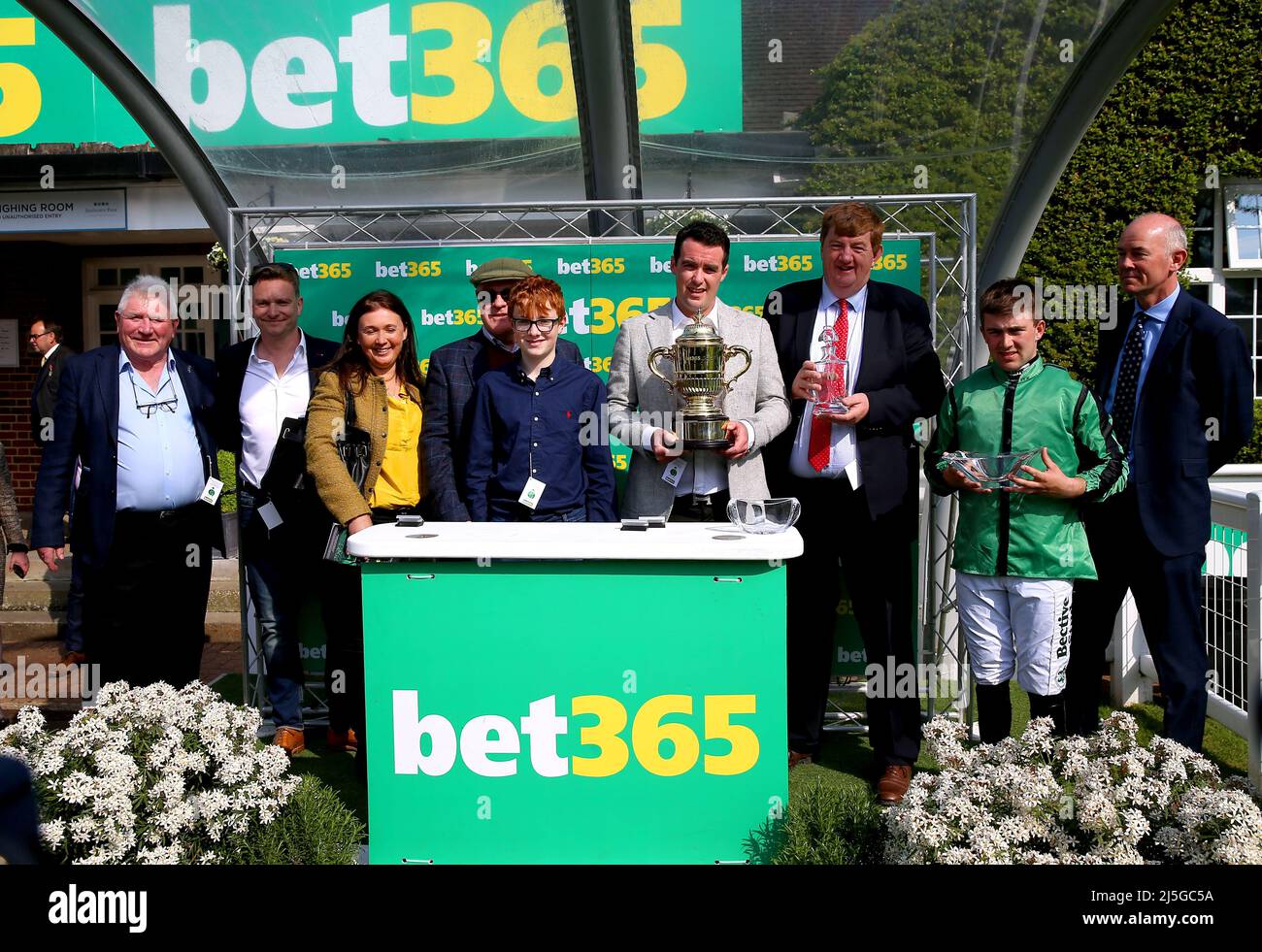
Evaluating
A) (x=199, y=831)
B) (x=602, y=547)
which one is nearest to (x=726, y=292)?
(x=602, y=547)

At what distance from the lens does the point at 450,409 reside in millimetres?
4367

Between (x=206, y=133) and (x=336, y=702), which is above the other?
(x=206, y=133)

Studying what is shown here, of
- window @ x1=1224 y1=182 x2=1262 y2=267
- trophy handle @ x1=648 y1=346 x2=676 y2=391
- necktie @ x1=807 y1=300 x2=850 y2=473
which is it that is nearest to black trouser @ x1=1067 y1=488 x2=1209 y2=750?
necktie @ x1=807 y1=300 x2=850 y2=473

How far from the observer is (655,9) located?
5207mm

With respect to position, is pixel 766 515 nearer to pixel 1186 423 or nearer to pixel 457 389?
pixel 457 389

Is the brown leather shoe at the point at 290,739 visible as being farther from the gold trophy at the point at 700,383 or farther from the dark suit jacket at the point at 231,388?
the gold trophy at the point at 700,383

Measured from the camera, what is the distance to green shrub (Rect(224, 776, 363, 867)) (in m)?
3.28

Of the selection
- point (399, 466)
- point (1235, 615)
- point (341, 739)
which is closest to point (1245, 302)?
point (1235, 615)

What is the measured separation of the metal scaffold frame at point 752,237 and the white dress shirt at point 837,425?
0.46m

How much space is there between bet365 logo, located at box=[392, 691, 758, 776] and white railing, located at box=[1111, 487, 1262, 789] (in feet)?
7.38

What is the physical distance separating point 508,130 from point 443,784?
3683mm

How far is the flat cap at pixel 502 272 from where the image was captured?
180 inches

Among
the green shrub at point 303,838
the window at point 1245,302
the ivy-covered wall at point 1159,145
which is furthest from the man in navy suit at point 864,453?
the window at point 1245,302
